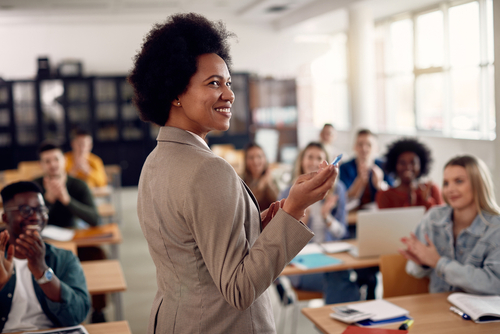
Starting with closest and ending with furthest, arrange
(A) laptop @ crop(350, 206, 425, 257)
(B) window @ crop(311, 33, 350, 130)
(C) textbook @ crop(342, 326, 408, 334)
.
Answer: (C) textbook @ crop(342, 326, 408, 334) → (A) laptop @ crop(350, 206, 425, 257) → (B) window @ crop(311, 33, 350, 130)

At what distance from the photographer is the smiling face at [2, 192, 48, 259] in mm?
2062

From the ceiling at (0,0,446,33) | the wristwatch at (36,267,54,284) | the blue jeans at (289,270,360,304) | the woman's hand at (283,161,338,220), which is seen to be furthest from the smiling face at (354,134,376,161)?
the woman's hand at (283,161,338,220)

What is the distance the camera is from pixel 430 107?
7938 mm

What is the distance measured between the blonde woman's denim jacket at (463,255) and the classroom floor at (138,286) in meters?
1.33

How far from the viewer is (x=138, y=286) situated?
458cm

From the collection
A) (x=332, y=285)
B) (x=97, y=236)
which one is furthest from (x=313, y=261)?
(x=97, y=236)

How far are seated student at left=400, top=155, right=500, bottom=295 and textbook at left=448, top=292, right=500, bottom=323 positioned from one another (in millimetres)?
52

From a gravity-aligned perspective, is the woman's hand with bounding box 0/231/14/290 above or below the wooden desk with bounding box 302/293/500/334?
above

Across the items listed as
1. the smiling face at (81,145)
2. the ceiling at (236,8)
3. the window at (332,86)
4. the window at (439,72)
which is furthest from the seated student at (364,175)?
the window at (332,86)

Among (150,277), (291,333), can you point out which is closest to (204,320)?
(291,333)

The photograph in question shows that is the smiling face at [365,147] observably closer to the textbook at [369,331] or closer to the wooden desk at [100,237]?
the wooden desk at [100,237]

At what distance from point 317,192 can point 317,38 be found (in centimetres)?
1083

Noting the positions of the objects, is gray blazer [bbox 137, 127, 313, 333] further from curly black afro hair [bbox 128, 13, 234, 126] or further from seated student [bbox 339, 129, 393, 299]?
seated student [bbox 339, 129, 393, 299]

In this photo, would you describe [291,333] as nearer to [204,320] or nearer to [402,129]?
[204,320]
